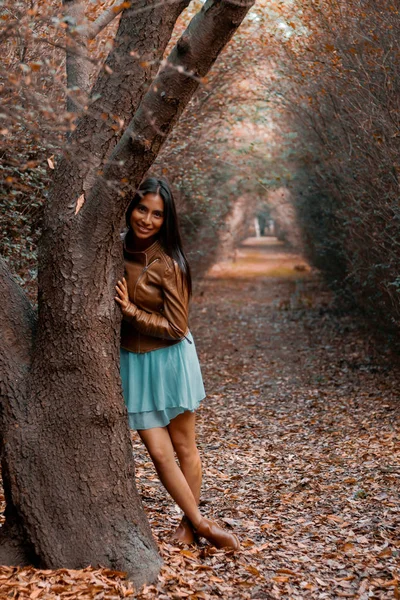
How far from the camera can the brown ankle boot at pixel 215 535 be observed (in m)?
4.11

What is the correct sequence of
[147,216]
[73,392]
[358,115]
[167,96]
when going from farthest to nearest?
[358,115]
[147,216]
[73,392]
[167,96]

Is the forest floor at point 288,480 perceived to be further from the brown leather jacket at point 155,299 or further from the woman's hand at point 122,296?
the woman's hand at point 122,296

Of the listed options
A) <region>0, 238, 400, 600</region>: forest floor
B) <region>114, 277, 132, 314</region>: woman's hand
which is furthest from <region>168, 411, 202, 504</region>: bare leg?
<region>114, 277, 132, 314</region>: woman's hand

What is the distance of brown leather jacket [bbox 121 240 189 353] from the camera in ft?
12.8

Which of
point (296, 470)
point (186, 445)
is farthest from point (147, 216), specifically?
point (296, 470)

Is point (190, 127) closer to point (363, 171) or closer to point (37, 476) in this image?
point (363, 171)

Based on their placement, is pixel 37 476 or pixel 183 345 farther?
pixel 183 345

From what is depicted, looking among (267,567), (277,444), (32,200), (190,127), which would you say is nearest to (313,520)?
A: (267,567)

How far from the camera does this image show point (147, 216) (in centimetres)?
391

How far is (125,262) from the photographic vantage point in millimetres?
3973

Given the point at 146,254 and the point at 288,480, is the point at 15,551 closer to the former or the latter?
the point at 146,254

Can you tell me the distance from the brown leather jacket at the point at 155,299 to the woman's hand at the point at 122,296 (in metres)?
0.08

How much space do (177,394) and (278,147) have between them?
54.7ft

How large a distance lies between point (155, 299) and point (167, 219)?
44cm
